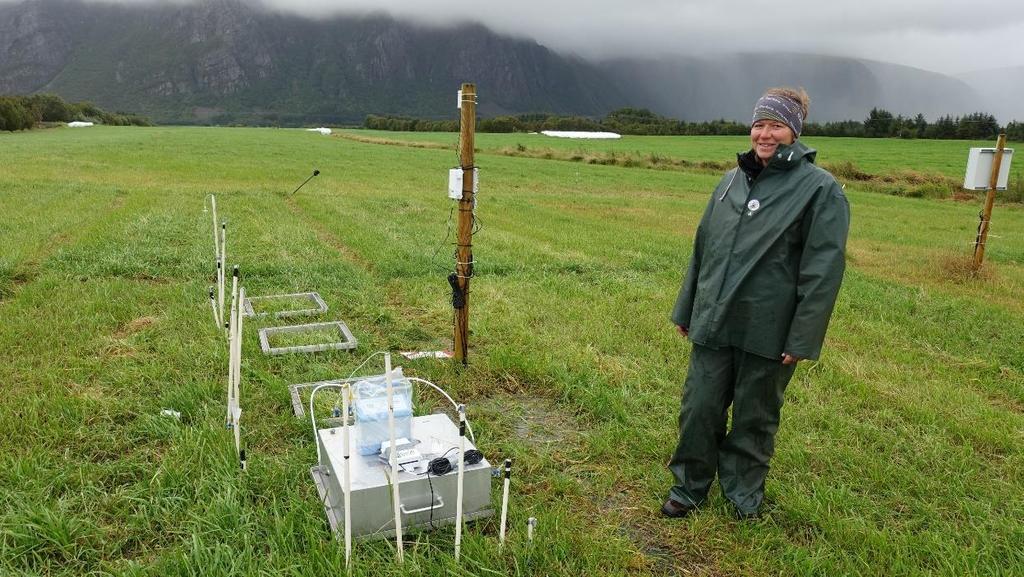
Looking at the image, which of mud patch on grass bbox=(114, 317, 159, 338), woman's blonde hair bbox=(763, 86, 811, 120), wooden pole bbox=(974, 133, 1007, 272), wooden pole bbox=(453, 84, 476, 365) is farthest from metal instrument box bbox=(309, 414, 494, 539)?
wooden pole bbox=(974, 133, 1007, 272)

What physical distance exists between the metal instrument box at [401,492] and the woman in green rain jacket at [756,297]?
1.24 metres

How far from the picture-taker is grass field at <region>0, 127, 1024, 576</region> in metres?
3.48

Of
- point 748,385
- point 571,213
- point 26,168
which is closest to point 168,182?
point 26,168

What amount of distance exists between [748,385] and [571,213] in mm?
15567

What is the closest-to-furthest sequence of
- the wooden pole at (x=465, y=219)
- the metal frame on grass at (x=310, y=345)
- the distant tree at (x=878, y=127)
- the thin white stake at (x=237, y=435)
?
the thin white stake at (x=237, y=435) → the wooden pole at (x=465, y=219) → the metal frame on grass at (x=310, y=345) → the distant tree at (x=878, y=127)

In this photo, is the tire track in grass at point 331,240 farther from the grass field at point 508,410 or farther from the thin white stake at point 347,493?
the thin white stake at point 347,493

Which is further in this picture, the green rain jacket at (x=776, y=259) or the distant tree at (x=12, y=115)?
the distant tree at (x=12, y=115)

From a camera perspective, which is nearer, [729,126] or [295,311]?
[295,311]

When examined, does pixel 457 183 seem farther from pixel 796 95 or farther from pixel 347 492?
pixel 347 492

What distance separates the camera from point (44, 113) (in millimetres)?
74938

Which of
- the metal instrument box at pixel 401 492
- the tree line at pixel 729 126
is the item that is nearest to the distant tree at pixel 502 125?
the tree line at pixel 729 126

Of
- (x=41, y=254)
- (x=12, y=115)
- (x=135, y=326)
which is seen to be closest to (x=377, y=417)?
(x=135, y=326)

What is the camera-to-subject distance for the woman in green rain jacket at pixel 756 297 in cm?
345

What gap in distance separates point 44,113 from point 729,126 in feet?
253
